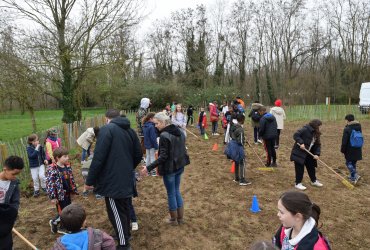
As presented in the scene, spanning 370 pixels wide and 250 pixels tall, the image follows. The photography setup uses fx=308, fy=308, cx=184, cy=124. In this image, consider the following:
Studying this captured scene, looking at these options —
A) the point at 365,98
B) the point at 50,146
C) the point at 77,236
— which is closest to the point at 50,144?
the point at 50,146

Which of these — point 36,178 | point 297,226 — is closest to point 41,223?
point 36,178

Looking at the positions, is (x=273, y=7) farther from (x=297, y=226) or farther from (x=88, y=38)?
(x=297, y=226)

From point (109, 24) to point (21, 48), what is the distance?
4054 millimetres

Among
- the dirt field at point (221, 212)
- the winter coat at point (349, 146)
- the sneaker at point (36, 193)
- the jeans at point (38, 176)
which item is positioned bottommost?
the dirt field at point (221, 212)

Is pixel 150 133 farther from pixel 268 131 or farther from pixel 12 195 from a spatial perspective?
pixel 12 195

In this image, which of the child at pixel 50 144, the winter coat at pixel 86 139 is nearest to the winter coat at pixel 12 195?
the child at pixel 50 144

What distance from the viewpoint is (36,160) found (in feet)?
21.1

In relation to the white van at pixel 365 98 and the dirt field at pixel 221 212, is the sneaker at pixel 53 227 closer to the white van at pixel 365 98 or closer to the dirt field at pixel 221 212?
the dirt field at pixel 221 212

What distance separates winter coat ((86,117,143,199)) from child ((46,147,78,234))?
0.92 m

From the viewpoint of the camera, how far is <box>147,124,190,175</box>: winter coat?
451 centimetres

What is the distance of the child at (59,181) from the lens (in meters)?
4.50

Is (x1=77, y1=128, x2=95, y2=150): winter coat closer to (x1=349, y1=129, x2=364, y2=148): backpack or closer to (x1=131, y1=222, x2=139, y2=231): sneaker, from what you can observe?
(x1=131, y1=222, x2=139, y2=231): sneaker

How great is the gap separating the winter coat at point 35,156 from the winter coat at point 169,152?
10.2 ft

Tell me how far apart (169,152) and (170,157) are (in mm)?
75
